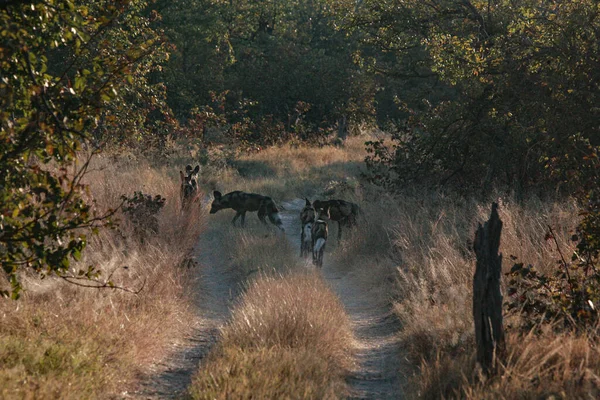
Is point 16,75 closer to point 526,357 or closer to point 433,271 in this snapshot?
point 526,357

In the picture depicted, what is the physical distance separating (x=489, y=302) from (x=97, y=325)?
3.33 metres

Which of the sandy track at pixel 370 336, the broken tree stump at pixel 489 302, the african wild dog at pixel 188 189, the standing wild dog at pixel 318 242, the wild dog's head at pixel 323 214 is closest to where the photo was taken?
the broken tree stump at pixel 489 302

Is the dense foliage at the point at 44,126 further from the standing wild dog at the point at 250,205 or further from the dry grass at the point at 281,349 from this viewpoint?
the standing wild dog at the point at 250,205

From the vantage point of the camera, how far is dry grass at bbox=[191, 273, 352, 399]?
5.38m

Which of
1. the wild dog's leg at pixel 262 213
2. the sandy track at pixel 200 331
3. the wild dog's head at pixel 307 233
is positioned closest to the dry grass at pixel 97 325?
the sandy track at pixel 200 331

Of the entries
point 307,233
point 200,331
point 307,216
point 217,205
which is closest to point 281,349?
point 200,331

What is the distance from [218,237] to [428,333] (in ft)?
25.4

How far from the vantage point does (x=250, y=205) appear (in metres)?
15.3

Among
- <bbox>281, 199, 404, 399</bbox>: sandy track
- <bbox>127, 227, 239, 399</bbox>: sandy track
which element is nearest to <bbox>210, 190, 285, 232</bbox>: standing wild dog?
<bbox>127, 227, 239, 399</bbox>: sandy track

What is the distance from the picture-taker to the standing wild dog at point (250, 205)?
1515 cm

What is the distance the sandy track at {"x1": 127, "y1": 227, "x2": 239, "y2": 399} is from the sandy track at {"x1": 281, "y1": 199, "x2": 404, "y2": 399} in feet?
4.60

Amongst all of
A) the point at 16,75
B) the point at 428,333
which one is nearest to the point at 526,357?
the point at 428,333

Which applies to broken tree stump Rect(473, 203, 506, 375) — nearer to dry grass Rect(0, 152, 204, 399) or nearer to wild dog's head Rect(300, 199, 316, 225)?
dry grass Rect(0, 152, 204, 399)

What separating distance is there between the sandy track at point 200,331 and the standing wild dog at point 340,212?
2197mm
